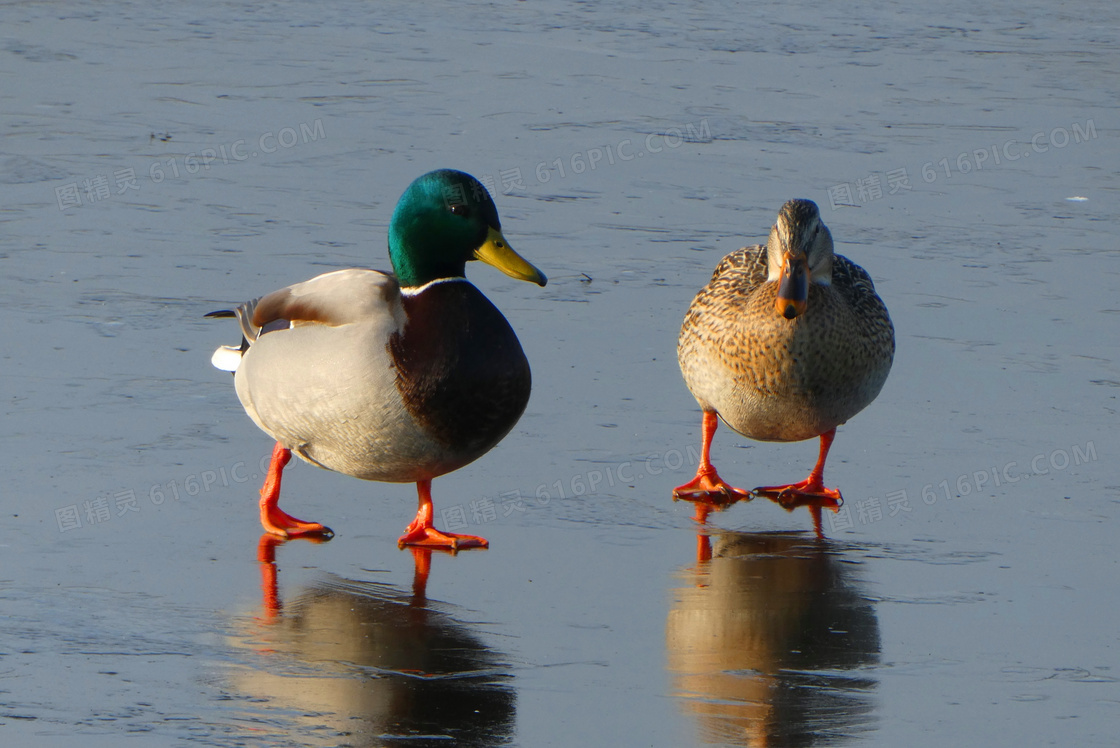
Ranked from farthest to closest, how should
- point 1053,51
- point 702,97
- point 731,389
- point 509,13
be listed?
point 509,13 < point 1053,51 < point 702,97 < point 731,389

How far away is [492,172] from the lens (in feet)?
29.5

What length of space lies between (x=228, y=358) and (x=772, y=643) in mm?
2116

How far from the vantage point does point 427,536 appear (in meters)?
4.76

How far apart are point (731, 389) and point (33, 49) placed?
7.81 metres

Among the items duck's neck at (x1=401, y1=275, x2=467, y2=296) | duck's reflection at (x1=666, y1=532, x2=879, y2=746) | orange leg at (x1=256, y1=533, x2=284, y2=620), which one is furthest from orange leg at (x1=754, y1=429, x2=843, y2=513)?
orange leg at (x1=256, y1=533, x2=284, y2=620)

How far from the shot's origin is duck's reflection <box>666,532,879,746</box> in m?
3.64

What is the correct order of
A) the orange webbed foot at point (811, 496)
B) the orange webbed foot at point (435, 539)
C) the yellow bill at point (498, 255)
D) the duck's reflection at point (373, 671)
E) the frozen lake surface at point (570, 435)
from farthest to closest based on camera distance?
the orange webbed foot at point (811, 496)
the yellow bill at point (498, 255)
the orange webbed foot at point (435, 539)
the frozen lake surface at point (570, 435)
the duck's reflection at point (373, 671)

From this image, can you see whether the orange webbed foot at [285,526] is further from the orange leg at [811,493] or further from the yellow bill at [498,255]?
the orange leg at [811,493]

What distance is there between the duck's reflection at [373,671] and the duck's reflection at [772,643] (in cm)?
48

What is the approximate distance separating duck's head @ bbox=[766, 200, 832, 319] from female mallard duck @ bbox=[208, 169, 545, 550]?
0.89 m

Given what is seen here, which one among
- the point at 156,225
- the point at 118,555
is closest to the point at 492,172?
the point at 156,225

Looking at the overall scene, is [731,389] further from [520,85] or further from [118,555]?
[520,85]

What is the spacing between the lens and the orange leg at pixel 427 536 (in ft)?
15.5

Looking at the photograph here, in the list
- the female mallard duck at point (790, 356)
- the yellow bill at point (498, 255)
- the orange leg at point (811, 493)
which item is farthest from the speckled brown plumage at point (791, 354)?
the yellow bill at point (498, 255)
